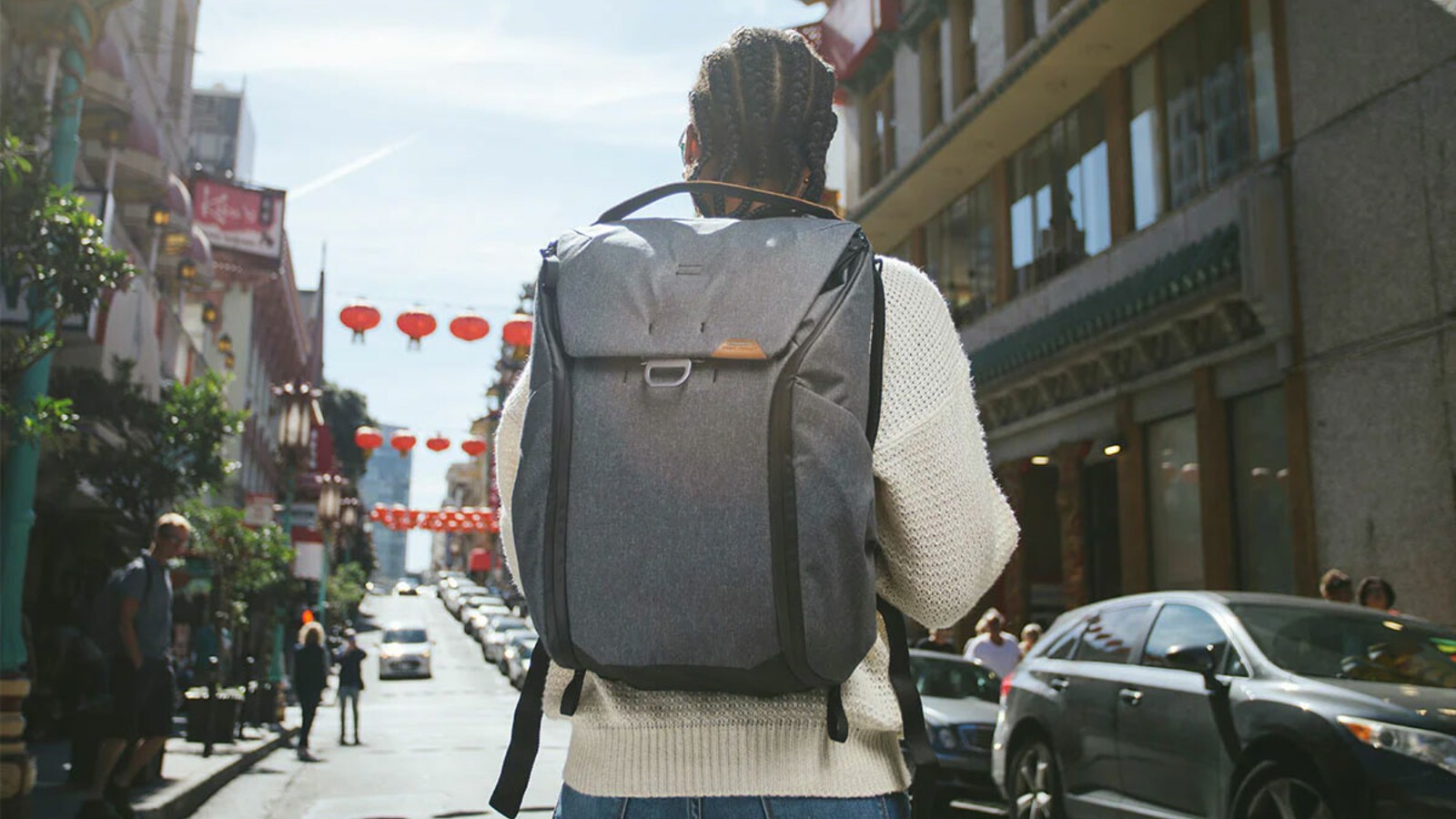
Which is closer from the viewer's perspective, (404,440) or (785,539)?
(785,539)

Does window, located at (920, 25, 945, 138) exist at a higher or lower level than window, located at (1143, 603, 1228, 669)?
higher

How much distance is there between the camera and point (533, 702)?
1794 mm

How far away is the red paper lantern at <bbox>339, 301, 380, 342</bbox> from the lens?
774 inches

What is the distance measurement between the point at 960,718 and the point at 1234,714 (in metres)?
5.27

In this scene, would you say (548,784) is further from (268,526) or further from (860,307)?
(268,526)

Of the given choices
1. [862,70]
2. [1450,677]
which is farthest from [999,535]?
[862,70]

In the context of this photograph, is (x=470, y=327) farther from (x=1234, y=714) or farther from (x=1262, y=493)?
(x=1234, y=714)

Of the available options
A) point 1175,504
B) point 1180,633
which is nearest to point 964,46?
point 1175,504

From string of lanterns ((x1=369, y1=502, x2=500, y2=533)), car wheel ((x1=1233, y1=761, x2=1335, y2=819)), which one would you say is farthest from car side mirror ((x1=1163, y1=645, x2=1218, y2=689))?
string of lanterns ((x1=369, y1=502, x2=500, y2=533))

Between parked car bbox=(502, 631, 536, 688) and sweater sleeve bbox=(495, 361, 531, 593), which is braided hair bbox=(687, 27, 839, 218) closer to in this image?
sweater sleeve bbox=(495, 361, 531, 593)

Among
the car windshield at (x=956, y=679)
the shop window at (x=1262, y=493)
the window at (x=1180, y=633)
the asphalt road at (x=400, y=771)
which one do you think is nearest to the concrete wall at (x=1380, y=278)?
the shop window at (x=1262, y=493)

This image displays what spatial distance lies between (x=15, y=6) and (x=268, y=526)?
1412 cm

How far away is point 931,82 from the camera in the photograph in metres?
25.5

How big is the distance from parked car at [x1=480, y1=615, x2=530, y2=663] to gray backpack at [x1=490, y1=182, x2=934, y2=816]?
46.9 metres
